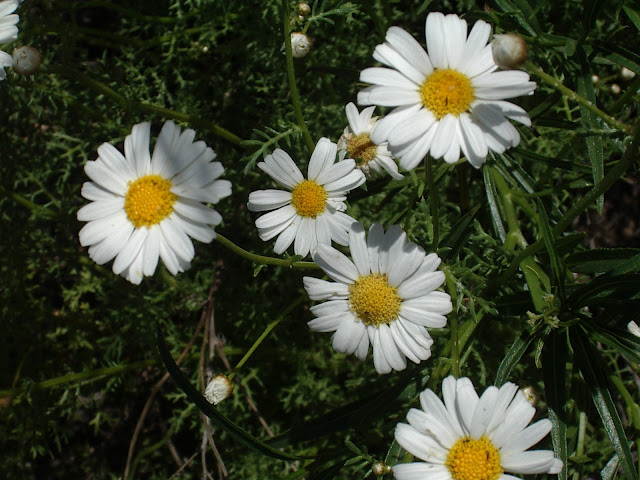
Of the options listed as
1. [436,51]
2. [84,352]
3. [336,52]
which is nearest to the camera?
[436,51]

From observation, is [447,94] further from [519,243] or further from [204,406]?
[204,406]

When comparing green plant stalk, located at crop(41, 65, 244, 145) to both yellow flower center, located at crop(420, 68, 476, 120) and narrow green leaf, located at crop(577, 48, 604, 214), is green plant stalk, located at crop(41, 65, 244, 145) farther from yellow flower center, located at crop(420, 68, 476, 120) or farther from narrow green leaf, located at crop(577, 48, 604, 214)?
narrow green leaf, located at crop(577, 48, 604, 214)

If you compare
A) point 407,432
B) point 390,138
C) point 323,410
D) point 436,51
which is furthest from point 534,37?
point 323,410

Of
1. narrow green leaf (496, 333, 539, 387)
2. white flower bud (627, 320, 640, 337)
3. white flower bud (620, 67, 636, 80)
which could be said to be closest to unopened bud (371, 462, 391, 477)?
narrow green leaf (496, 333, 539, 387)

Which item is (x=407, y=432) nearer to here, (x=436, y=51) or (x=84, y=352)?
(x=436, y=51)

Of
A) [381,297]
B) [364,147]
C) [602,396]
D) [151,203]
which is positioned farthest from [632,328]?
[151,203]

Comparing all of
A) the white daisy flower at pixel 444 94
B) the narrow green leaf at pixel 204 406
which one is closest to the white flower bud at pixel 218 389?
the narrow green leaf at pixel 204 406
